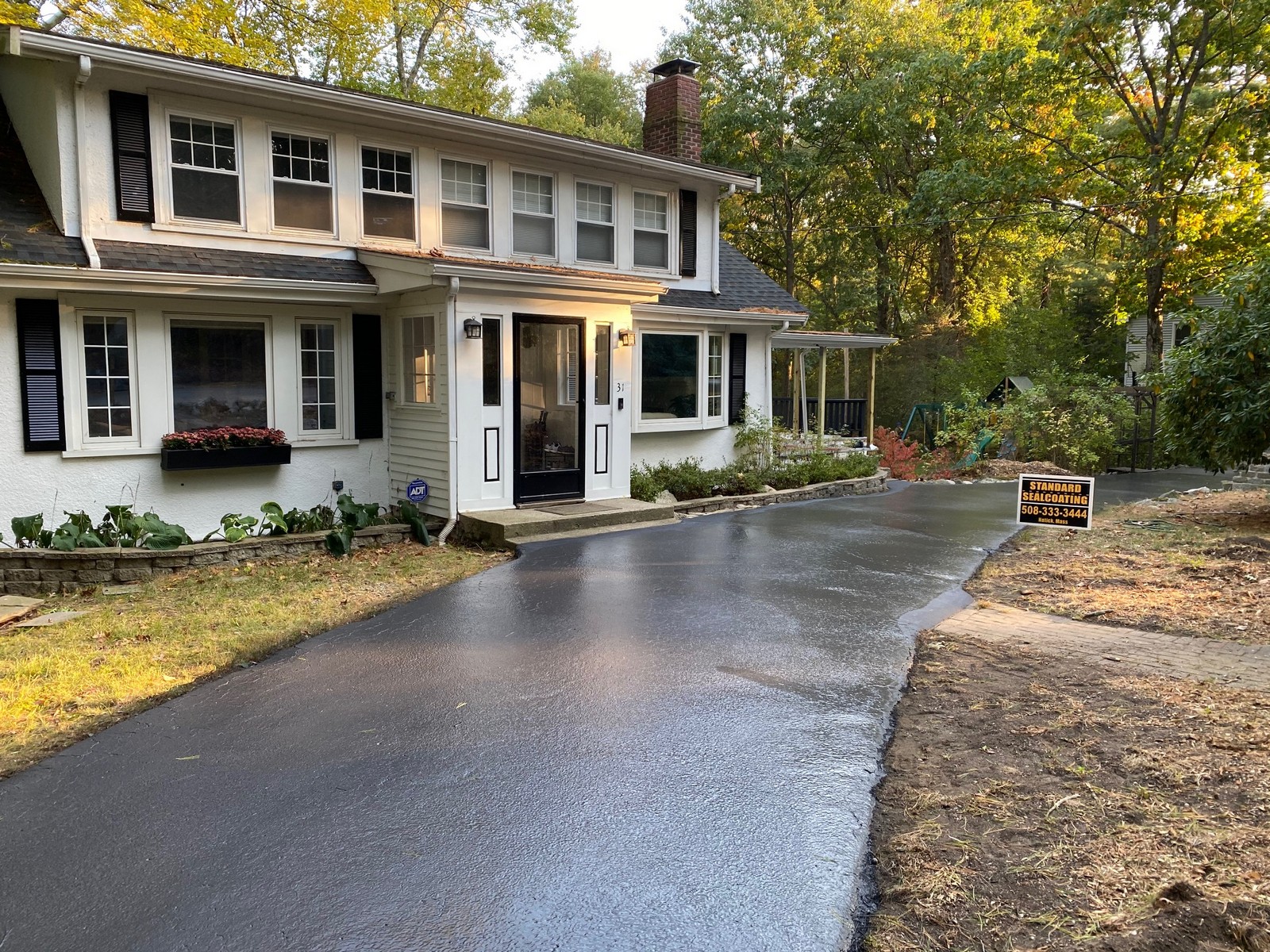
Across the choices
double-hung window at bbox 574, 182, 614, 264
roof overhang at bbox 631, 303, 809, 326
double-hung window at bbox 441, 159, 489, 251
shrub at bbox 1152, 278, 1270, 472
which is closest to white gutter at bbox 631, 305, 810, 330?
roof overhang at bbox 631, 303, 809, 326

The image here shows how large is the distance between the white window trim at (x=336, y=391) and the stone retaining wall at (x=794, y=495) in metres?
4.49

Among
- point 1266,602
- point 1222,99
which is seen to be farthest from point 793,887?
point 1222,99

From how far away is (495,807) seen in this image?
152 inches

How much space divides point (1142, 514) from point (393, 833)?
11.5 meters

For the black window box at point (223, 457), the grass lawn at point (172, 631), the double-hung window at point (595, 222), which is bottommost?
the grass lawn at point (172, 631)

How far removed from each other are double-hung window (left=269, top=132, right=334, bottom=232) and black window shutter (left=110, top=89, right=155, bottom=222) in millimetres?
1345

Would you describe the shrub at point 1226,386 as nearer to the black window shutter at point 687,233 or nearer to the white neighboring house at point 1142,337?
the black window shutter at point 687,233

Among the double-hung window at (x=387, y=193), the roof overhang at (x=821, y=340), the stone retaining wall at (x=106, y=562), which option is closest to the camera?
the stone retaining wall at (x=106, y=562)

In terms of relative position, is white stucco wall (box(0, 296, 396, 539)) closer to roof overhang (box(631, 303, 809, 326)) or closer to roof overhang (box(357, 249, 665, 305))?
roof overhang (box(357, 249, 665, 305))

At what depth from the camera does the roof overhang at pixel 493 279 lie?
9789 millimetres

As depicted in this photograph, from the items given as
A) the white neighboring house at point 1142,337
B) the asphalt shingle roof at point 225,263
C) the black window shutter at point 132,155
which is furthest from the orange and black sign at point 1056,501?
the white neighboring house at point 1142,337

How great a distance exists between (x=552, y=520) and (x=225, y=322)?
14.4 ft

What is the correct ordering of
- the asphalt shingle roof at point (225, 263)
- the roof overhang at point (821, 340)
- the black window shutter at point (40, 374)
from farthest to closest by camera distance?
the roof overhang at point (821, 340) → the asphalt shingle roof at point (225, 263) → the black window shutter at point (40, 374)

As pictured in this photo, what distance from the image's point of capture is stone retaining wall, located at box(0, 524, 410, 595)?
8.02 metres
